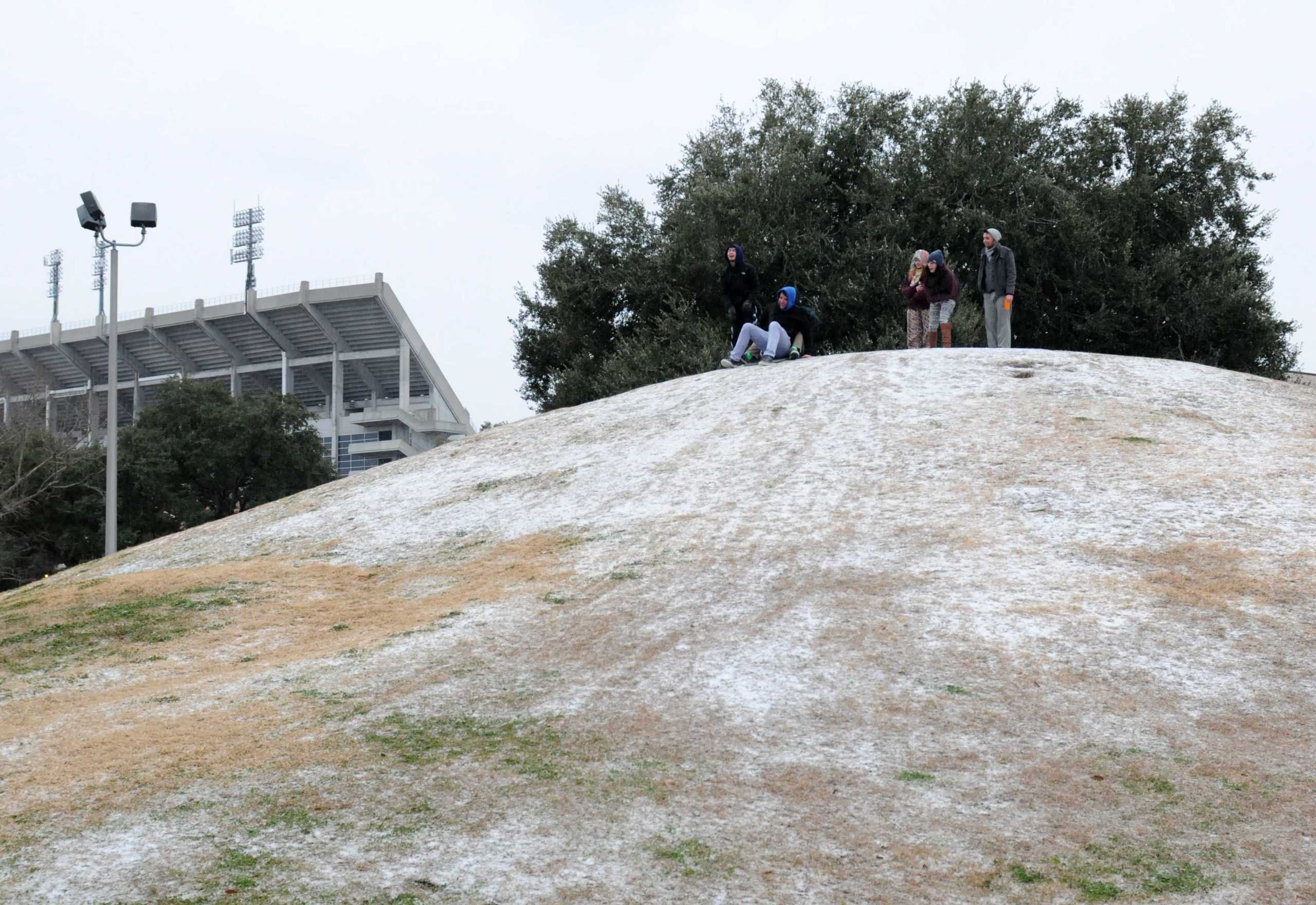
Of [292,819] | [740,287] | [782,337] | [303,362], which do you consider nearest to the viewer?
[292,819]

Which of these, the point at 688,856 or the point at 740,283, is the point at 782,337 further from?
the point at 688,856

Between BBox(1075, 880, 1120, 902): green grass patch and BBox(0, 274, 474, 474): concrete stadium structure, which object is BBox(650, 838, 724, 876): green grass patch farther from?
BBox(0, 274, 474, 474): concrete stadium structure

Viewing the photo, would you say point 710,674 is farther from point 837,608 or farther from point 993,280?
point 993,280

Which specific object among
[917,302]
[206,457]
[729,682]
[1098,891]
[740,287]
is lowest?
[1098,891]

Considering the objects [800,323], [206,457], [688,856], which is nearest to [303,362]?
[206,457]

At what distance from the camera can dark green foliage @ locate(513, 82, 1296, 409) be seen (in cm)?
3005

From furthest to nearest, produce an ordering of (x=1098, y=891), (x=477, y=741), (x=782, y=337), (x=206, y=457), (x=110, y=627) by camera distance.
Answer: (x=206, y=457) → (x=782, y=337) → (x=110, y=627) → (x=477, y=741) → (x=1098, y=891)

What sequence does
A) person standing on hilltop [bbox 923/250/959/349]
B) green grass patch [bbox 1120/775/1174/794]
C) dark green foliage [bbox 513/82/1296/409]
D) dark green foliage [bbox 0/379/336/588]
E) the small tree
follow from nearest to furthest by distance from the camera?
1. green grass patch [bbox 1120/775/1174/794]
2. person standing on hilltop [bbox 923/250/959/349]
3. dark green foliage [bbox 513/82/1296/409]
4. the small tree
5. dark green foliage [bbox 0/379/336/588]

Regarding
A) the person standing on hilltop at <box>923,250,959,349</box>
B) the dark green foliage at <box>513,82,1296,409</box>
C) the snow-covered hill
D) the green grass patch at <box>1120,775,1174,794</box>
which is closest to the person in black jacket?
the person standing on hilltop at <box>923,250,959,349</box>

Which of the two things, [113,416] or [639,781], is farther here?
[113,416]

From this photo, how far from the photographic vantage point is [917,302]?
20328mm

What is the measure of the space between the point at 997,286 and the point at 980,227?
12.0m

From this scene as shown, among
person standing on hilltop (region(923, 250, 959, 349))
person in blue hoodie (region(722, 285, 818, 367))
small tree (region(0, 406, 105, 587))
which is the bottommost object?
small tree (region(0, 406, 105, 587))

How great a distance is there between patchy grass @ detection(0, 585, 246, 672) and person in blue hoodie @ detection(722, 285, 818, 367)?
10.1 meters
